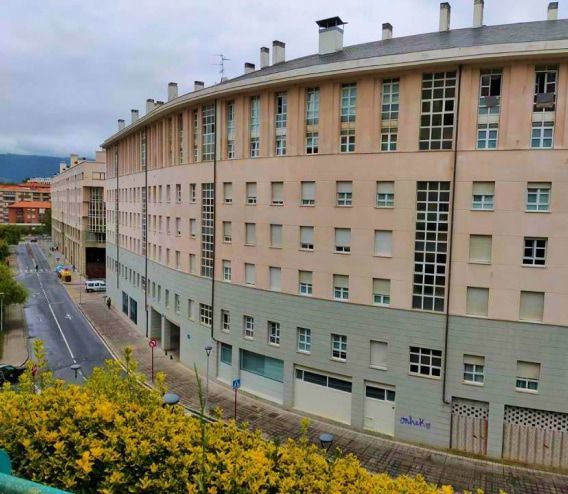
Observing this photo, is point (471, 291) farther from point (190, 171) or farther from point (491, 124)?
point (190, 171)

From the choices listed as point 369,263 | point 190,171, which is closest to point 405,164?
point 369,263

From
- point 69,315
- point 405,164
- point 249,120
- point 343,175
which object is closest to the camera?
point 405,164

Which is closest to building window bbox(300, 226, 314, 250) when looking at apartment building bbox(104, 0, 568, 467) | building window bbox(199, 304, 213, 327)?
apartment building bbox(104, 0, 568, 467)

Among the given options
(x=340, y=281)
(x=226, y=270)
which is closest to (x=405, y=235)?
(x=340, y=281)

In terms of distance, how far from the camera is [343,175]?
2650 centimetres

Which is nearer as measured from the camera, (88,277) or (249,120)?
(249,120)

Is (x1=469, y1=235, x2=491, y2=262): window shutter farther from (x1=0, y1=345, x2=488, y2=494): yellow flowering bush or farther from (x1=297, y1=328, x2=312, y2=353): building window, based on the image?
(x1=0, y1=345, x2=488, y2=494): yellow flowering bush

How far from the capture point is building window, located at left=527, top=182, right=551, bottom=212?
22230 millimetres

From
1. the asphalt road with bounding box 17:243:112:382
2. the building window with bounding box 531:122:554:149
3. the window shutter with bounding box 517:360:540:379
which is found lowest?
the asphalt road with bounding box 17:243:112:382

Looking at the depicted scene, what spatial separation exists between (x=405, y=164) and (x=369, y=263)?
5572mm

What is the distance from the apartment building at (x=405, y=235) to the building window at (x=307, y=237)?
0.29 ft

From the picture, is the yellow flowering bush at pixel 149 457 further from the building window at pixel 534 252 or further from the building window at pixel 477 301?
the building window at pixel 534 252

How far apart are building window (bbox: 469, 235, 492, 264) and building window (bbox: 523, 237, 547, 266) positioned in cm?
162

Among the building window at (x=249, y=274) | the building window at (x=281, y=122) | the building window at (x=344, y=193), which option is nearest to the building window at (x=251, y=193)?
the building window at (x=281, y=122)
